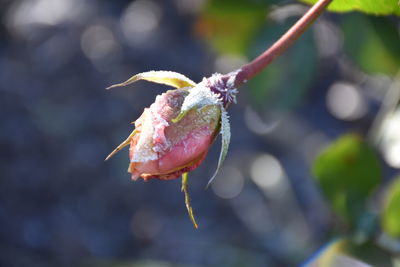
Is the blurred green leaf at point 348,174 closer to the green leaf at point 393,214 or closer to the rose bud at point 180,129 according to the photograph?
the green leaf at point 393,214

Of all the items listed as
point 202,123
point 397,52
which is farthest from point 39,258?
point 202,123

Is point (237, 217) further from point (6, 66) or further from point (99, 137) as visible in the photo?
point (6, 66)

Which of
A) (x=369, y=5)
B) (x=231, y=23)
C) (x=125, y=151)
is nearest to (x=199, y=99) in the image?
(x=369, y=5)

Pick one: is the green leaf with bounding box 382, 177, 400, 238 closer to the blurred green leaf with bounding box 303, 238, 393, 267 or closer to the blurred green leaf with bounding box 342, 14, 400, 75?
the blurred green leaf with bounding box 303, 238, 393, 267

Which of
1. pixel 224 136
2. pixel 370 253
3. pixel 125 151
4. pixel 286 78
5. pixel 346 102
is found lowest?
pixel 125 151

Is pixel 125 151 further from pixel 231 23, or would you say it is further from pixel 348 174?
pixel 348 174

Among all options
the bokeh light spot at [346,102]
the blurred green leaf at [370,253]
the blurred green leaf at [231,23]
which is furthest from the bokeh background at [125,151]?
the blurred green leaf at [370,253]

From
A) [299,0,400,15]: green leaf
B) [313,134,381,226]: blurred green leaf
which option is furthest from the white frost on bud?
[313,134,381,226]: blurred green leaf
